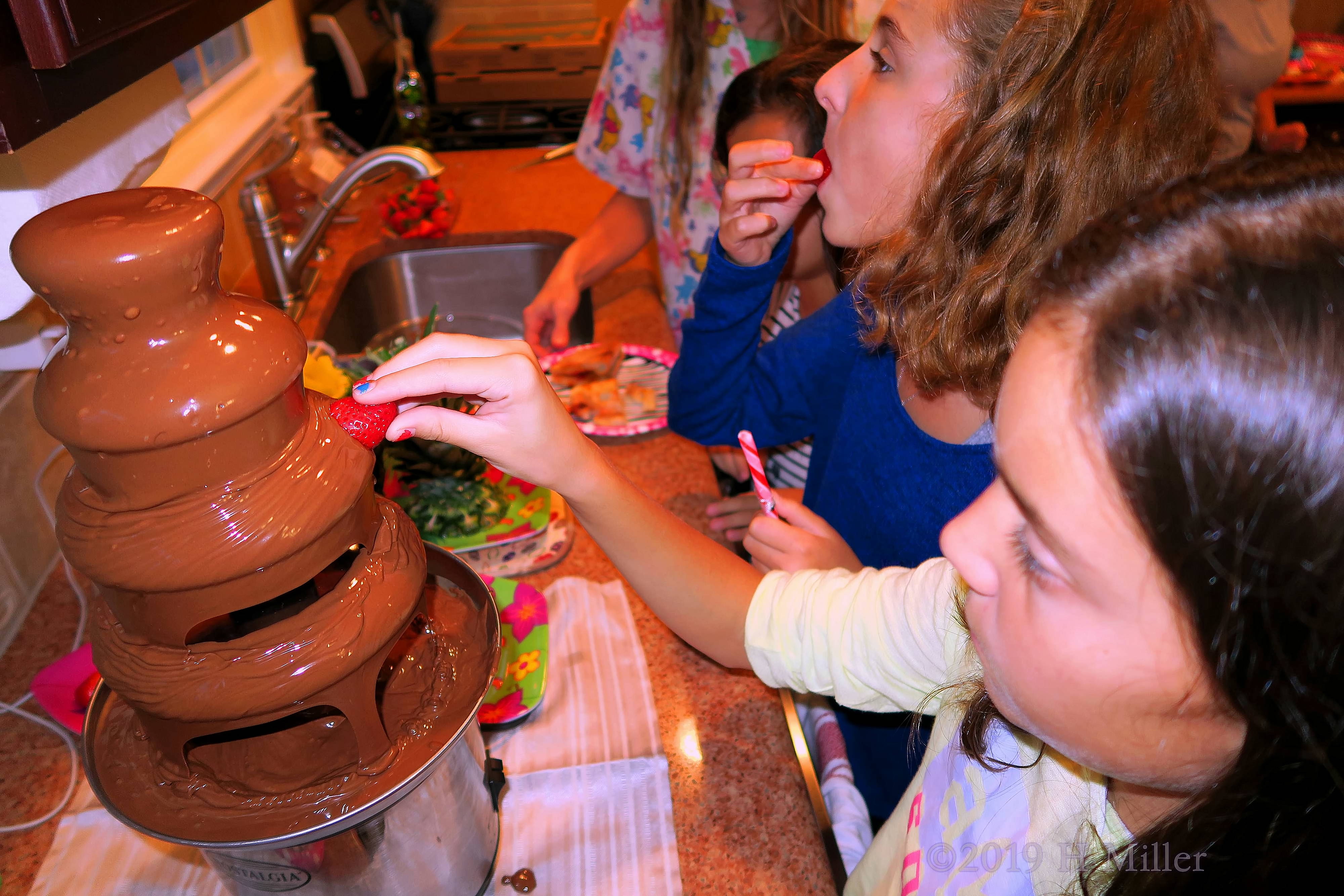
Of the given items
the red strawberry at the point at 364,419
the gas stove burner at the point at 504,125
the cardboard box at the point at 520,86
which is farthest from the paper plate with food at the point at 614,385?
the cardboard box at the point at 520,86

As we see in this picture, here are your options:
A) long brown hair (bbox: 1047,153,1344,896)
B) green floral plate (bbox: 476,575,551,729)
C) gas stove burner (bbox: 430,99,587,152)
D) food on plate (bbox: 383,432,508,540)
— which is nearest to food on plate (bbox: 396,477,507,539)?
food on plate (bbox: 383,432,508,540)

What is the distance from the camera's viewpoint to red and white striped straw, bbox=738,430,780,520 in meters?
1.05

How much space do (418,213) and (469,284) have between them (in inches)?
8.1

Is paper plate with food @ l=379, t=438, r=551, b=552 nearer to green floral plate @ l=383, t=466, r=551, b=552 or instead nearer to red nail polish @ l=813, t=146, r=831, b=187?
green floral plate @ l=383, t=466, r=551, b=552

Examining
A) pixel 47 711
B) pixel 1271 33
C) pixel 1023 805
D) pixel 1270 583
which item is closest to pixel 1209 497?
pixel 1270 583

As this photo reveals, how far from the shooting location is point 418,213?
1999 mm

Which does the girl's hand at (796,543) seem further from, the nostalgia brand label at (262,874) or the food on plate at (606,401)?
the nostalgia brand label at (262,874)

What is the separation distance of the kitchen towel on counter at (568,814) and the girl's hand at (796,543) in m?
0.20

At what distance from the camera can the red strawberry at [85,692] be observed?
896mm

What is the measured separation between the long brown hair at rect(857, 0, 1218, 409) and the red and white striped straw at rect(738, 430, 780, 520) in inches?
10.4

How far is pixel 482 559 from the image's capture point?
1159 mm

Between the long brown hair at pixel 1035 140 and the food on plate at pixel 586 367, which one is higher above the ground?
the long brown hair at pixel 1035 140

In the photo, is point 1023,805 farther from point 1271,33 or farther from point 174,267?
point 1271,33

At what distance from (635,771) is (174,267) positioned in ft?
2.14
